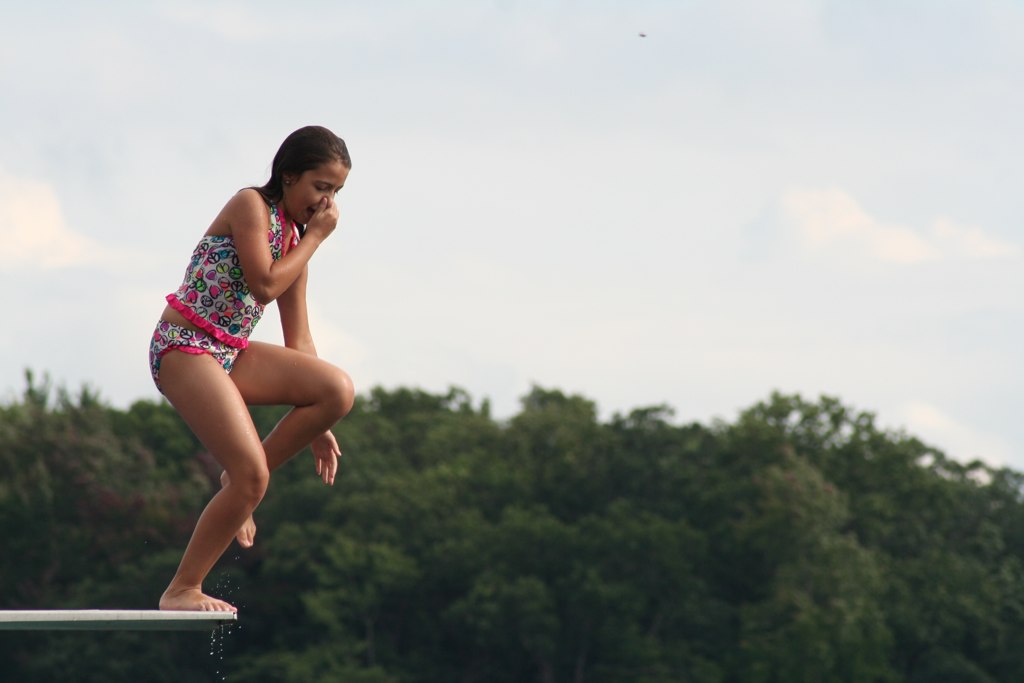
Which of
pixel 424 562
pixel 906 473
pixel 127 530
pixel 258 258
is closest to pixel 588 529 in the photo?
pixel 424 562

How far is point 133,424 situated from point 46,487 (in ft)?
21.1

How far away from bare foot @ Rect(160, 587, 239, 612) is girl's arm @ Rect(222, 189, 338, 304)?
1.39 m

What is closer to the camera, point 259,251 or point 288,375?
point 259,251

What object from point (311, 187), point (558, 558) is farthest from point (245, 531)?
point (558, 558)

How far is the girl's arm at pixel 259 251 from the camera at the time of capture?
26.6 feet

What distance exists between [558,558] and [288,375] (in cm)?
6347

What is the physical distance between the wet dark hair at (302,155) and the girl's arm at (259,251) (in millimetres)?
139

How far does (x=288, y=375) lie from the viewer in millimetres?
8523

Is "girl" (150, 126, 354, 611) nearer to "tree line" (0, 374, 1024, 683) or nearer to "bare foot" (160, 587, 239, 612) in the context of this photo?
"bare foot" (160, 587, 239, 612)

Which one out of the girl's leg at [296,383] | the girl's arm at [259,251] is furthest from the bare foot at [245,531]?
the girl's arm at [259,251]

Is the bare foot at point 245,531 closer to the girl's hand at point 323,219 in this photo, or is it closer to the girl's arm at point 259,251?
the girl's arm at point 259,251

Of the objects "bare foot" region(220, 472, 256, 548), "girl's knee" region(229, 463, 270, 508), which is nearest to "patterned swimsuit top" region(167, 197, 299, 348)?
"girl's knee" region(229, 463, 270, 508)

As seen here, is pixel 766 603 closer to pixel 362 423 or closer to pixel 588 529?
pixel 588 529

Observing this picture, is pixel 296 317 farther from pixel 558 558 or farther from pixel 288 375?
pixel 558 558
